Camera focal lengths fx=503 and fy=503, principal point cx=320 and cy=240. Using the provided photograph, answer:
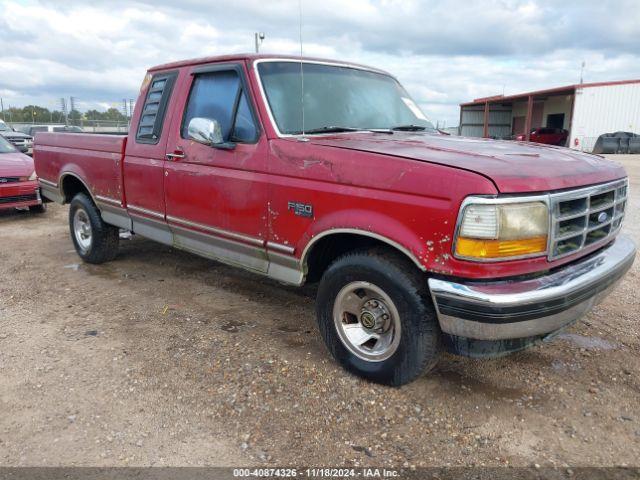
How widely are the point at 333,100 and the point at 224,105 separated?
0.83 metres

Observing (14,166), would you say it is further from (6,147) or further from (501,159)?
(501,159)

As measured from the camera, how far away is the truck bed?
4.93 m

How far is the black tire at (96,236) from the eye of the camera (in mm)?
5500

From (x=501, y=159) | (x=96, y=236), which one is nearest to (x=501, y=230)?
(x=501, y=159)

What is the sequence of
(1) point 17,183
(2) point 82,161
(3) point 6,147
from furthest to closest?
(3) point 6,147
(1) point 17,183
(2) point 82,161

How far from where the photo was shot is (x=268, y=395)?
118 inches

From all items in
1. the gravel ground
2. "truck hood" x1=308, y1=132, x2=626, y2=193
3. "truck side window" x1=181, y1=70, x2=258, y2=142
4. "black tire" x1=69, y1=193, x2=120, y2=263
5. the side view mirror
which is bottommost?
the gravel ground

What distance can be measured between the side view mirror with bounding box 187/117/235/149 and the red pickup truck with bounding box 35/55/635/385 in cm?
1

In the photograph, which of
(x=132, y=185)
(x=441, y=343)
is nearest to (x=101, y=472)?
(x=441, y=343)

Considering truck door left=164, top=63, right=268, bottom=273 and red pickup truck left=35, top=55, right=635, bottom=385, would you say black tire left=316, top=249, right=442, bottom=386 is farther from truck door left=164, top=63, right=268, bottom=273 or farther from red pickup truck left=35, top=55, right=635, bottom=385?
truck door left=164, top=63, right=268, bottom=273

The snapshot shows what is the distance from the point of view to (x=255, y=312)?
4.32m

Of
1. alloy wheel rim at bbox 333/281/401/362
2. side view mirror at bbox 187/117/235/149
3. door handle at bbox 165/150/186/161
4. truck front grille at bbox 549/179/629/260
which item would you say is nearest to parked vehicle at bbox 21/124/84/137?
door handle at bbox 165/150/186/161

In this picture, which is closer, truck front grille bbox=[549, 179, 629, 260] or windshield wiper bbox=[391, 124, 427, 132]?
truck front grille bbox=[549, 179, 629, 260]

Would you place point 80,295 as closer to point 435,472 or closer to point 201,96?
point 201,96
